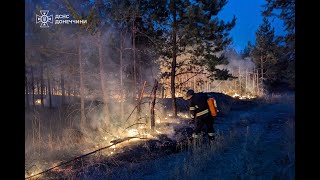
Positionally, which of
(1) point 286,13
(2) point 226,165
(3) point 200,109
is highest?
(1) point 286,13

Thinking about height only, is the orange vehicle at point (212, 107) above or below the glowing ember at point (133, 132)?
above

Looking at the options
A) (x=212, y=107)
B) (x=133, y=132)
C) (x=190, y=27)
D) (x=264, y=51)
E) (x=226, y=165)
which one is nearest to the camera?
(x=226, y=165)

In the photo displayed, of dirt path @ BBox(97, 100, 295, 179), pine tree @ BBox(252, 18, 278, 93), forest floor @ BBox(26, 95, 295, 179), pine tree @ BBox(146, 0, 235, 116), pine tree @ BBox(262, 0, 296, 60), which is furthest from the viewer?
pine tree @ BBox(252, 18, 278, 93)

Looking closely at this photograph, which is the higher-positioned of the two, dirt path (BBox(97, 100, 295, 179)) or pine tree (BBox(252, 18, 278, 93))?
pine tree (BBox(252, 18, 278, 93))

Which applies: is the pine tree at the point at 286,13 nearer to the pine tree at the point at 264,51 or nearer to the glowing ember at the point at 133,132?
the glowing ember at the point at 133,132

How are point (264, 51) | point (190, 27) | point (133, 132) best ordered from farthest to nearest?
1. point (264, 51)
2. point (190, 27)
3. point (133, 132)

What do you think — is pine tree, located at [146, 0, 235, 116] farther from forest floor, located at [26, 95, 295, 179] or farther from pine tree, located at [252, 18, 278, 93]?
pine tree, located at [252, 18, 278, 93]

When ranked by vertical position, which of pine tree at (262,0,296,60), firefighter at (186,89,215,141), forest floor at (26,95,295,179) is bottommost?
forest floor at (26,95,295,179)

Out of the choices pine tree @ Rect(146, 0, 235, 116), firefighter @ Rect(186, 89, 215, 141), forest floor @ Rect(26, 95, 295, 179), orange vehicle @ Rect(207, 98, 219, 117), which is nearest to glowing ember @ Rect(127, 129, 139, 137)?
forest floor @ Rect(26, 95, 295, 179)

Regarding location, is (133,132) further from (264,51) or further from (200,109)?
(264,51)

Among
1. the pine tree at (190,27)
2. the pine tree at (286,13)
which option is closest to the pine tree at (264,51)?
the pine tree at (190,27)

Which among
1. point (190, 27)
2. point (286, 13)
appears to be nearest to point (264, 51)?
point (190, 27)

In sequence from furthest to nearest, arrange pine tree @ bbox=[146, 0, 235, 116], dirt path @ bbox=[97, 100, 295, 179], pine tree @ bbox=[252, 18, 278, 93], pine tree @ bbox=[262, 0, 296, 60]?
pine tree @ bbox=[252, 18, 278, 93]
pine tree @ bbox=[146, 0, 235, 116]
pine tree @ bbox=[262, 0, 296, 60]
dirt path @ bbox=[97, 100, 295, 179]
